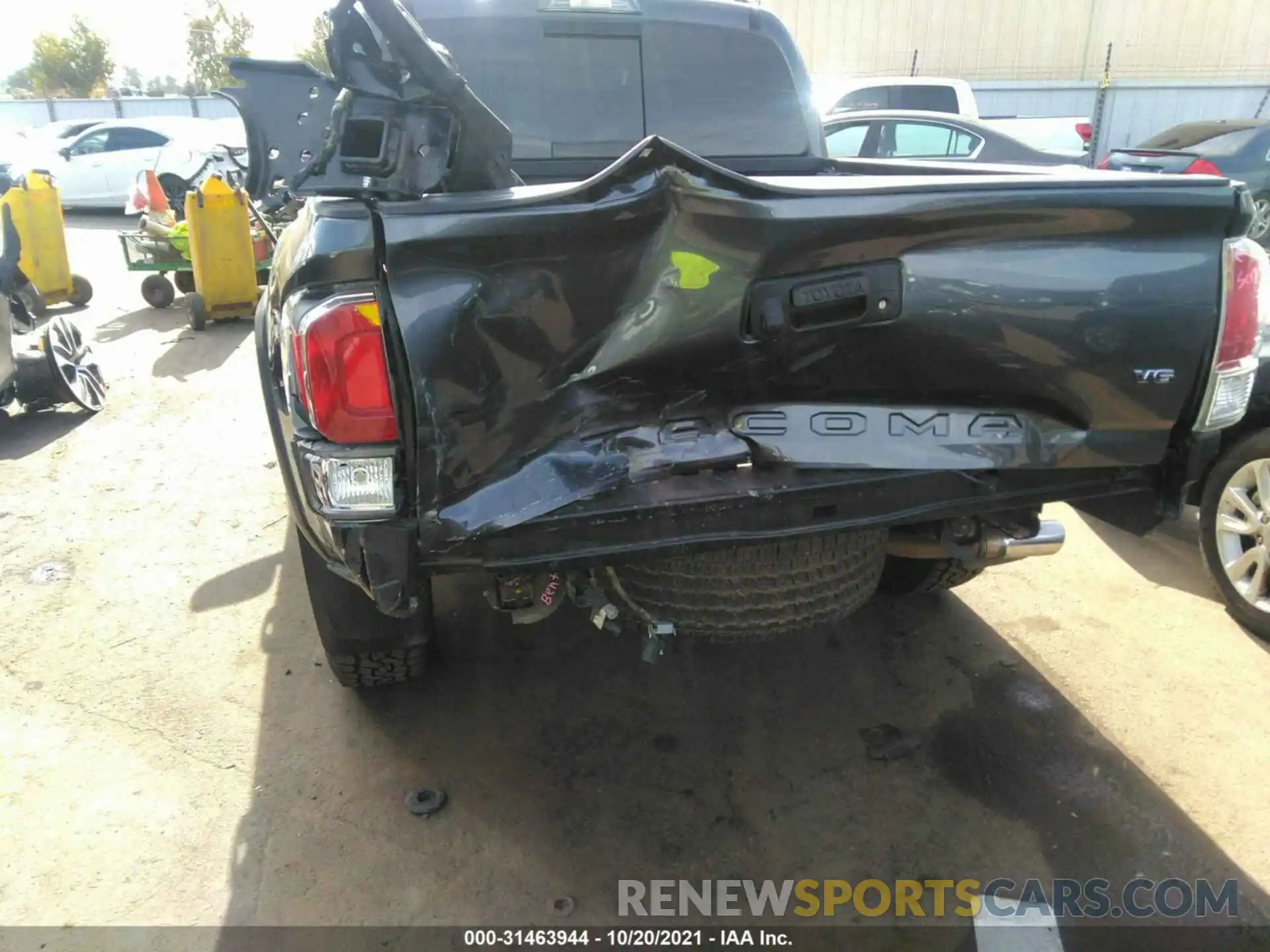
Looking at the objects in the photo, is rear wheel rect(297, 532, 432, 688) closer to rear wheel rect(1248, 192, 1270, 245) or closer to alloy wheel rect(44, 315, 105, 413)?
alloy wheel rect(44, 315, 105, 413)

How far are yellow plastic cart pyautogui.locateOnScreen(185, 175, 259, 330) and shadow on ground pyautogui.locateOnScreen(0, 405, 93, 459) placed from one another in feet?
7.33

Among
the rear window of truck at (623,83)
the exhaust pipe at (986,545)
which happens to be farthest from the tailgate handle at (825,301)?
the rear window of truck at (623,83)

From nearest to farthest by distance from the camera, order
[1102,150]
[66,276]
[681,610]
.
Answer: [681,610], [66,276], [1102,150]

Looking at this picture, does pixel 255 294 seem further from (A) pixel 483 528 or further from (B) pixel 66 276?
(A) pixel 483 528

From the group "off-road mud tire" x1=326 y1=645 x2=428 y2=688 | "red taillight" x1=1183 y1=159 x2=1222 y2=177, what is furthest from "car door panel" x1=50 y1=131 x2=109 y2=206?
"red taillight" x1=1183 y1=159 x2=1222 y2=177

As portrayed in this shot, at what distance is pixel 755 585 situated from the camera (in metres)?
2.16

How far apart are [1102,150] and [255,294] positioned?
1862 cm

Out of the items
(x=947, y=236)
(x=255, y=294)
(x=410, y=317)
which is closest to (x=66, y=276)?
(x=255, y=294)

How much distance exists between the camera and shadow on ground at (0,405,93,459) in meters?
5.14

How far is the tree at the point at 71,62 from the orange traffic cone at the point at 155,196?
1566 inches

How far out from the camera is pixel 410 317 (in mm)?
1714

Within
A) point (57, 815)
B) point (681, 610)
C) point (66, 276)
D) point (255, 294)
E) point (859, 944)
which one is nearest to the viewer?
point (859, 944)

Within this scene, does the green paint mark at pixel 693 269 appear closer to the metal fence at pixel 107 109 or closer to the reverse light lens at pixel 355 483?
the reverse light lens at pixel 355 483

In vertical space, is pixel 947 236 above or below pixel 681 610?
above
